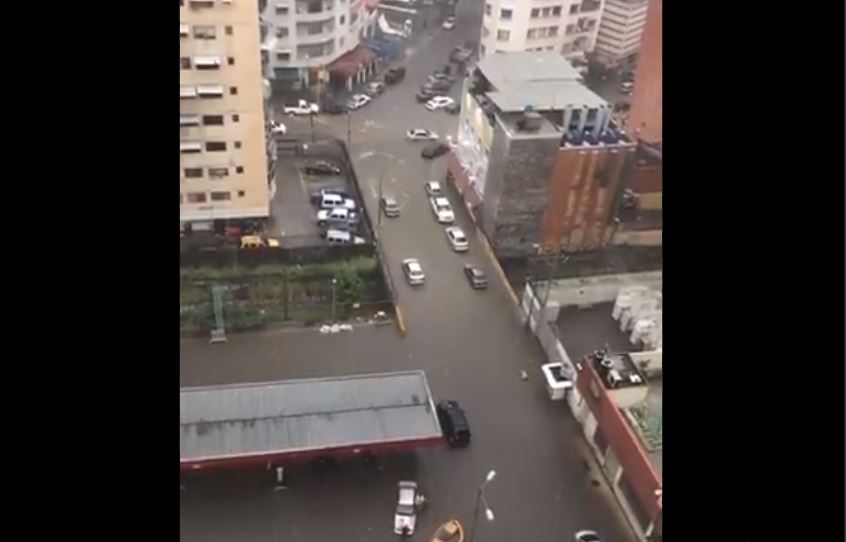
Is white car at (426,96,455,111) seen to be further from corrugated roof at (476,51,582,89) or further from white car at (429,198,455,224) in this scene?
white car at (429,198,455,224)

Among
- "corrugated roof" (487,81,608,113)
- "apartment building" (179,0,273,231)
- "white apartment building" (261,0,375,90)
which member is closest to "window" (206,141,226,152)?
"apartment building" (179,0,273,231)

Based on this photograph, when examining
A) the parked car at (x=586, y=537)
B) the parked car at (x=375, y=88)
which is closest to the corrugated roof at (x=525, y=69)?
the parked car at (x=375, y=88)

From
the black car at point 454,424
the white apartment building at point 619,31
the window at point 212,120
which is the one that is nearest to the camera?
the black car at point 454,424

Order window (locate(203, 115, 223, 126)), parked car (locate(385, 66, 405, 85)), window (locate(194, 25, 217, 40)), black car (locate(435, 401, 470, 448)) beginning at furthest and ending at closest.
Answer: parked car (locate(385, 66, 405, 85)) < window (locate(203, 115, 223, 126)) < window (locate(194, 25, 217, 40)) < black car (locate(435, 401, 470, 448))

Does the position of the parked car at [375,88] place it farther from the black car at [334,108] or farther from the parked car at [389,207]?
the parked car at [389,207]

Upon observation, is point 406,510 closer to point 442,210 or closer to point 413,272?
point 413,272
